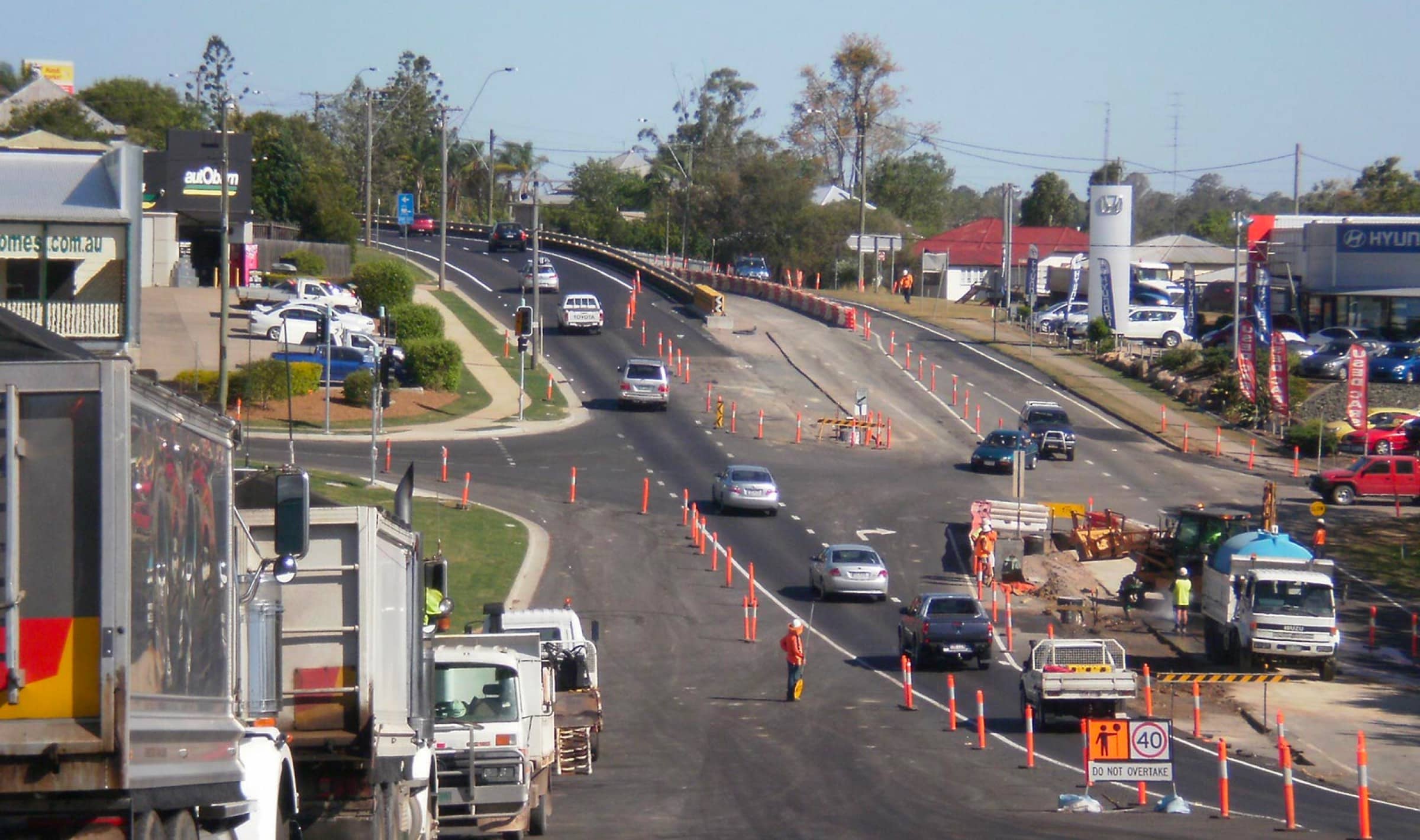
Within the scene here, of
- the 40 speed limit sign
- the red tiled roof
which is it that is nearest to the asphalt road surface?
the 40 speed limit sign

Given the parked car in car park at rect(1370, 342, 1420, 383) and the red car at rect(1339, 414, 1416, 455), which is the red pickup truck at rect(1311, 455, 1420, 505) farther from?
the parked car in car park at rect(1370, 342, 1420, 383)

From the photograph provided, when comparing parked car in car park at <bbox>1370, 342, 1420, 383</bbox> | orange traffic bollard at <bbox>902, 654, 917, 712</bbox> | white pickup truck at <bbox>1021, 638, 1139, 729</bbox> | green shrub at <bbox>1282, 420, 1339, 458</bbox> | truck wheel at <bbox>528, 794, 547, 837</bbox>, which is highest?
parked car in car park at <bbox>1370, 342, 1420, 383</bbox>

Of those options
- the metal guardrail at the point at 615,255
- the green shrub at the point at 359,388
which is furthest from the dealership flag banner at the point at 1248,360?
the green shrub at the point at 359,388

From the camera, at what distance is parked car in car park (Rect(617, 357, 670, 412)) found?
2072 inches

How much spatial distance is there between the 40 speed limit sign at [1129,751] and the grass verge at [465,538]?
1484cm

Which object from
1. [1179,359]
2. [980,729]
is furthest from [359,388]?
[1179,359]

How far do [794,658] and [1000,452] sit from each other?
2331cm

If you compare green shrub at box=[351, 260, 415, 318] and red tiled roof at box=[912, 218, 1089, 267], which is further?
red tiled roof at box=[912, 218, 1089, 267]

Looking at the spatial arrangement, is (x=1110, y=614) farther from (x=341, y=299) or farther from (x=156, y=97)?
(x=156, y=97)

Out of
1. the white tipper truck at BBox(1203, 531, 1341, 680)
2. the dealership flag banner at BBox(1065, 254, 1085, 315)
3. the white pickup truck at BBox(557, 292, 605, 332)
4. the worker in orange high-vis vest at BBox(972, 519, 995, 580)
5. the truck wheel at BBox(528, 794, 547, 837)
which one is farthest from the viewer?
the dealership flag banner at BBox(1065, 254, 1085, 315)

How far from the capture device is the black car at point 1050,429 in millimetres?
50281

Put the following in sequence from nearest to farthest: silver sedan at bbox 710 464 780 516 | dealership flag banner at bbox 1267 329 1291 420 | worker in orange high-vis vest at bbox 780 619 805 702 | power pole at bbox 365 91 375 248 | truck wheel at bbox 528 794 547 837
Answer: truck wheel at bbox 528 794 547 837, worker in orange high-vis vest at bbox 780 619 805 702, silver sedan at bbox 710 464 780 516, dealership flag banner at bbox 1267 329 1291 420, power pole at bbox 365 91 375 248

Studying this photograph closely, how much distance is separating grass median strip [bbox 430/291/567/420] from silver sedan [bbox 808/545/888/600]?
702 inches

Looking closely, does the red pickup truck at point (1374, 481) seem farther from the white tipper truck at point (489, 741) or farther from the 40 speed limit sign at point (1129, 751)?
the white tipper truck at point (489, 741)
